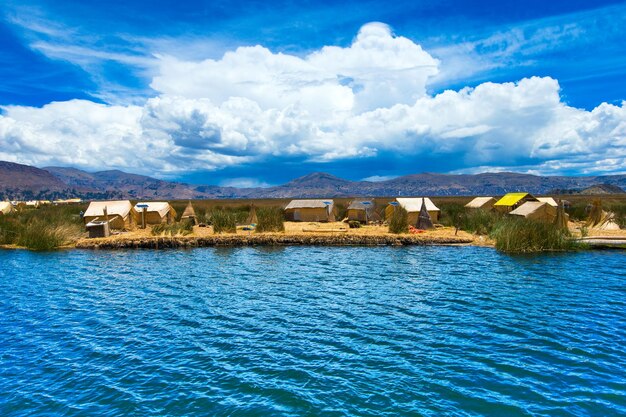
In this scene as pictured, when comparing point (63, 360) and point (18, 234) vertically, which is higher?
point (18, 234)

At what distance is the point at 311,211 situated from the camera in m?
42.1

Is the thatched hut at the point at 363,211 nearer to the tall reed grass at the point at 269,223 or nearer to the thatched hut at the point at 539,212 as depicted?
the tall reed grass at the point at 269,223

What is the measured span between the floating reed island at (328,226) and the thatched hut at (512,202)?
9 cm

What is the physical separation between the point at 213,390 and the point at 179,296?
7954 mm

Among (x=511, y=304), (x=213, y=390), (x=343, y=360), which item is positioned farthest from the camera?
(x=511, y=304)

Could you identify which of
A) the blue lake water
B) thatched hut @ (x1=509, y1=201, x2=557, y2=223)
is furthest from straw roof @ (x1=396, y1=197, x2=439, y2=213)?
the blue lake water

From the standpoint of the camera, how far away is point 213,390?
8367 mm

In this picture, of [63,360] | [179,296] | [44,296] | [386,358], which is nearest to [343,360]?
[386,358]

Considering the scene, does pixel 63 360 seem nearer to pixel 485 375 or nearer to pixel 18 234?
pixel 485 375

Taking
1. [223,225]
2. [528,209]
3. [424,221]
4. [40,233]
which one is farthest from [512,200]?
Result: [40,233]

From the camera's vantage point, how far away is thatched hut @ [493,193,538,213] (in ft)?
130

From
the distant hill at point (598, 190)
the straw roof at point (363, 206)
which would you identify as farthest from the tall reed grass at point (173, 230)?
the distant hill at point (598, 190)

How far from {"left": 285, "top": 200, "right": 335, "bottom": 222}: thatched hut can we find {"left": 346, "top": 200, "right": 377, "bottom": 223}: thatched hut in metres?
2.23

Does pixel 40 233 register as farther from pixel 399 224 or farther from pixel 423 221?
pixel 423 221
